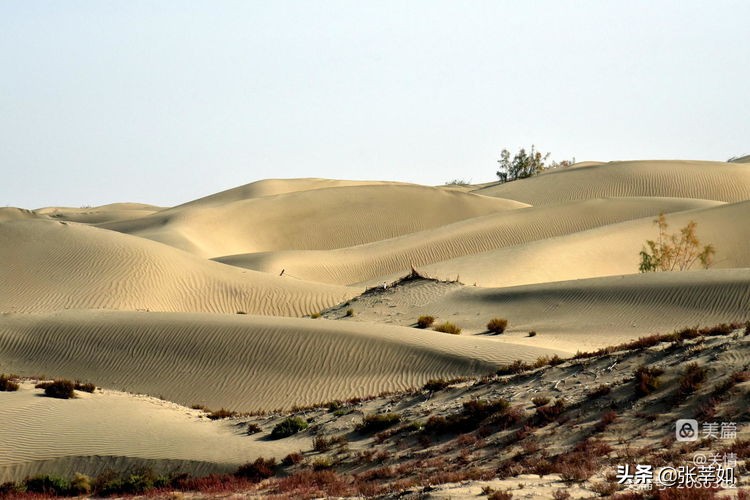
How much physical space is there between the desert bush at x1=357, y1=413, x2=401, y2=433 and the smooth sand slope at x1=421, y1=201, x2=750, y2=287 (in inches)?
973

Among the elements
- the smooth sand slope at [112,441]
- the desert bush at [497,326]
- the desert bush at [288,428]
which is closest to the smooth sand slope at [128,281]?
the desert bush at [497,326]

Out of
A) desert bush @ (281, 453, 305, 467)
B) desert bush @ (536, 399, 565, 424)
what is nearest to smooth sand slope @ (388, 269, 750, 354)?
desert bush @ (536, 399, 565, 424)

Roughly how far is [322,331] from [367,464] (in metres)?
12.2

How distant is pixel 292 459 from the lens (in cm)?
1461

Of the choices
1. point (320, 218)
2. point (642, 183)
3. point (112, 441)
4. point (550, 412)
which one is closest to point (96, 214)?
point (320, 218)

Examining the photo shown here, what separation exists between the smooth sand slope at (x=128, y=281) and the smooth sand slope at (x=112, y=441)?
18392mm

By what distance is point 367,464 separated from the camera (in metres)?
13.9

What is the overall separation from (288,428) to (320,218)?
5369cm

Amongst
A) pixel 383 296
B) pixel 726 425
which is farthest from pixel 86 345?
pixel 726 425

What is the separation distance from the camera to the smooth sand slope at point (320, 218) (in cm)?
6744

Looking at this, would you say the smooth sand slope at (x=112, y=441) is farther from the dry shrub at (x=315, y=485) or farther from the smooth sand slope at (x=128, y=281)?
the smooth sand slope at (x=128, y=281)

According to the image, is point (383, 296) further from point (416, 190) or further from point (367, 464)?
point (416, 190)

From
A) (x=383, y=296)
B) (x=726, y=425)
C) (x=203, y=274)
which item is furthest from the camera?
(x=203, y=274)

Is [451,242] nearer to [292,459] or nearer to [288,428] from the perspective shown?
[288,428]
